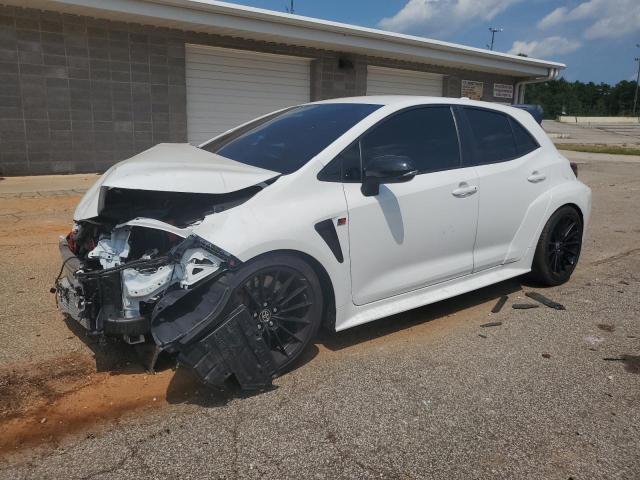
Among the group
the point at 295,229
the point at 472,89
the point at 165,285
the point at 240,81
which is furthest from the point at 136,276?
the point at 472,89

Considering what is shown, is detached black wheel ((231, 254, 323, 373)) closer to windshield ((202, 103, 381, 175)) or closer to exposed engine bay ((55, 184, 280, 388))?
exposed engine bay ((55, 184, 280, 388))

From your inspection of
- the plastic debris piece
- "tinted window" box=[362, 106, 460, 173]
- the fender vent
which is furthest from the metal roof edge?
the plastic debris piece

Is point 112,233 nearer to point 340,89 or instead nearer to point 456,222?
point 456,222

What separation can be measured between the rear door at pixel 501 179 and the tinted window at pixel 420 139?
184 mm

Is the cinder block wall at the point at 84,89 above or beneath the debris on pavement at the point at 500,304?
above

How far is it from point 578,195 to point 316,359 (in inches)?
125

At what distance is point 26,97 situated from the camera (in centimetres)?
1090

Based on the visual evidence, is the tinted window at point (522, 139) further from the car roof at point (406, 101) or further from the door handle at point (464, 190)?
the door handle at point (464, 190)

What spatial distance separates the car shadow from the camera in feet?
13.1

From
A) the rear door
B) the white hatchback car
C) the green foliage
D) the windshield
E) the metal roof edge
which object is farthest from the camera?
the green foliage

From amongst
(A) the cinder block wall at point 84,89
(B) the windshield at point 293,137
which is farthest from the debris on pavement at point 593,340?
(A) the cinder block wall at point 84,89

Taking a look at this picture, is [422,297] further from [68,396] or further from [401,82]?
[401,82]

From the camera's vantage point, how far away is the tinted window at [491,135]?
4.49 metres

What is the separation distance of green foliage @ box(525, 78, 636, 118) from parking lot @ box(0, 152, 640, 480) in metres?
92.4
